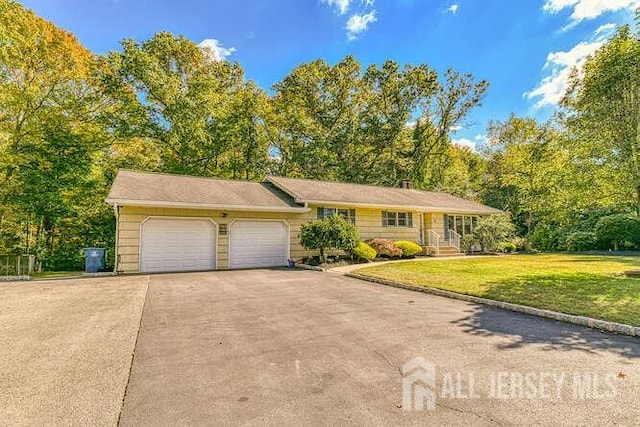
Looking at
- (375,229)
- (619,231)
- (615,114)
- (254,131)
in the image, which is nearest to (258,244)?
(375,229)

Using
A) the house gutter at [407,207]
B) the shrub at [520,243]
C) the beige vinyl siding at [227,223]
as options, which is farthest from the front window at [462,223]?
the beige vinyl siding at [227,223]

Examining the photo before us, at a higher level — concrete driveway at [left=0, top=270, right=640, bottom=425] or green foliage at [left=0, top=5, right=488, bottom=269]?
green foliage at [left=0, top=5, right=488, bottom=269]

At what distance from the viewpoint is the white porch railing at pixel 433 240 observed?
60.7 ft

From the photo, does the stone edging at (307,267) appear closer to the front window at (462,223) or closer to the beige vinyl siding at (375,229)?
the beige vinyl siding at (375,229)

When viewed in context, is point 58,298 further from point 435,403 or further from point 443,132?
point 443,132

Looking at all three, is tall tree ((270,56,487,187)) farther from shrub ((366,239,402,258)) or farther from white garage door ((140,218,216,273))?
white garage door ((140,218,216,273))

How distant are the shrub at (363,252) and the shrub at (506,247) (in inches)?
399

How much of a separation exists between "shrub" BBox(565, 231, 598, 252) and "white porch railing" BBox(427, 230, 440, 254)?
8.58m

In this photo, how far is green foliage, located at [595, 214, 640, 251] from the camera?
18.2 metres

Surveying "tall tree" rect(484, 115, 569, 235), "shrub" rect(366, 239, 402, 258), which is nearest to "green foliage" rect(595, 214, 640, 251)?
"tall tree" rect(484, 115, 569, 235)

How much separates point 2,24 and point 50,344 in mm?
16732

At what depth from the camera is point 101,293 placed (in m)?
8.18

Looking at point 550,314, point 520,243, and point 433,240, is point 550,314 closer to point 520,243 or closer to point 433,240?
point 433,240

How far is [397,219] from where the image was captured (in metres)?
18.3
